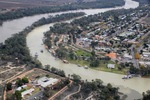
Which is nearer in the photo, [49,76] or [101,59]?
[49,76]

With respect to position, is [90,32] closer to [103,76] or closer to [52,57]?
[52,57]

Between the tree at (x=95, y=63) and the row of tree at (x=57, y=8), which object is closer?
the tree at (x=95, y=63)

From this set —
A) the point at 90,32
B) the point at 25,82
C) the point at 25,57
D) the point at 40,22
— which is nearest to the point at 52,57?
the point at 25,57

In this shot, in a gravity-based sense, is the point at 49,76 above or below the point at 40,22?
below

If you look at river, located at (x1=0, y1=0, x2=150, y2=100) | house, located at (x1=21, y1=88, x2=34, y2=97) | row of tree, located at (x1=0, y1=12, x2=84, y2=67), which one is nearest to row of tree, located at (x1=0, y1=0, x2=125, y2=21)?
river, located at (x1=0, y1=0, x2=150, y2=100)

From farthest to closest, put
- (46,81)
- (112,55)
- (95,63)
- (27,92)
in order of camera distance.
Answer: (112,55), (95,63), (46,81), (27,92)

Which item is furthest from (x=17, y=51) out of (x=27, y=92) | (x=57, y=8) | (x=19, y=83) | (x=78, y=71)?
(x=57, y=8)

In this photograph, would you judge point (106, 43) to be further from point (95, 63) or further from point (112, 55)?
point (95, 63)

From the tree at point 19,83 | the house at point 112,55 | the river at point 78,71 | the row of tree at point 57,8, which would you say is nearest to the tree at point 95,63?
the river at point 78,71

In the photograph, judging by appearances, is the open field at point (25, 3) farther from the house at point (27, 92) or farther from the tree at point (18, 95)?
the tree at point (18, 95)
